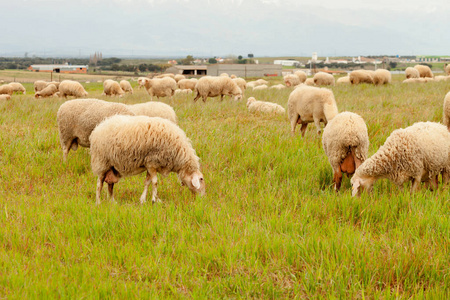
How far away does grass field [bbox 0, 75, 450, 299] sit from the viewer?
275cm

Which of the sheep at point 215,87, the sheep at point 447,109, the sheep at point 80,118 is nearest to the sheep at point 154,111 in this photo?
the sheep at point 80,118

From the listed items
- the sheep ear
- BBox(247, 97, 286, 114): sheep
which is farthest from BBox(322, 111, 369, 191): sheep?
BBox(247, 97, 286, 114): sheep

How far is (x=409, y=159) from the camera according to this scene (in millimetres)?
4656

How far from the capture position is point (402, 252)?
118 inches

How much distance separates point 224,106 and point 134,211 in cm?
797

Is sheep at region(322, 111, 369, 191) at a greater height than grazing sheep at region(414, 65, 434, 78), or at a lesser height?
lesser

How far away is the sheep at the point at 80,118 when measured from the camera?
6398 mm

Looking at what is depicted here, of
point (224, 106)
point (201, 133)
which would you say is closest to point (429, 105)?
point (224, 106)

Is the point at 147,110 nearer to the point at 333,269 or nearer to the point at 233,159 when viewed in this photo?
the point at 233,159

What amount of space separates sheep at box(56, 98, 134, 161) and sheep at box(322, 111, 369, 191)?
3632 millimetres

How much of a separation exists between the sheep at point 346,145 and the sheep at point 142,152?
195 centimetres

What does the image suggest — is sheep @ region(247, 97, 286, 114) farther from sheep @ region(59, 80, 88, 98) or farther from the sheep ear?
sheep @ region(59, 80, 88, 98)

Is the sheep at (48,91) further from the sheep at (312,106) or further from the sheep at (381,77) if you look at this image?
the sheep at (312,106)

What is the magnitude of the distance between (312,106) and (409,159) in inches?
128
